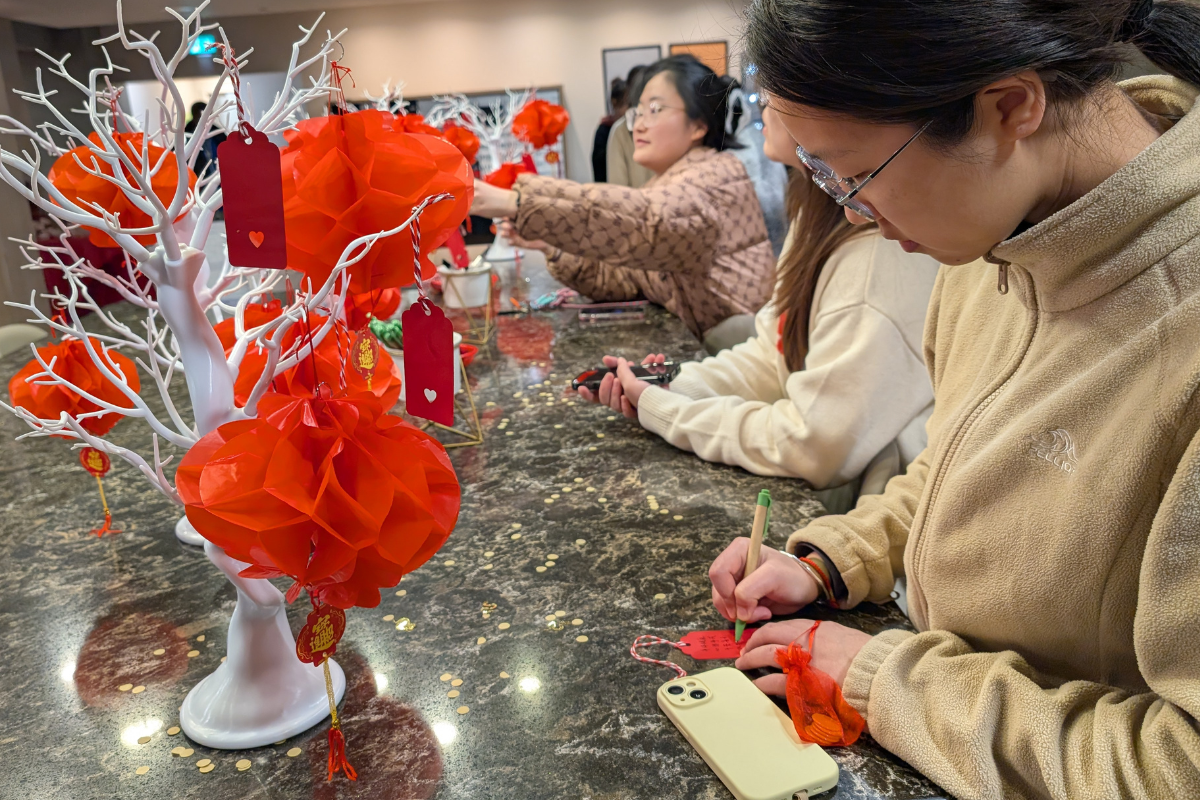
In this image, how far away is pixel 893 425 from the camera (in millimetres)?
1245

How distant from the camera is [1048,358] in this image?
0.69 metres

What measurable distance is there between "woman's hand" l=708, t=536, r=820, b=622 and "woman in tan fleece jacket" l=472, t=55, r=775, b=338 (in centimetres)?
125

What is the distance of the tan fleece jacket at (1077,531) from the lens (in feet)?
1.86

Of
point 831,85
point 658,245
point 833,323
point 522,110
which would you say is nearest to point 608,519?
point 833,323

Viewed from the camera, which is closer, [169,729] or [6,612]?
[169,729]

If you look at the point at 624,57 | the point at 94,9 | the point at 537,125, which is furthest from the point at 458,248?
the point at 624,57

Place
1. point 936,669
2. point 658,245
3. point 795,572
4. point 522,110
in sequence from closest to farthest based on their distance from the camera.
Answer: point 936,669
point 795,572
point 658,245
point 522,110

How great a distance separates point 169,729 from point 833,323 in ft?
3.29

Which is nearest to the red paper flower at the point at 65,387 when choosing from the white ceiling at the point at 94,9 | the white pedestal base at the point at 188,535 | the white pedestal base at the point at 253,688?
the white pedestal base at the point at 188,535

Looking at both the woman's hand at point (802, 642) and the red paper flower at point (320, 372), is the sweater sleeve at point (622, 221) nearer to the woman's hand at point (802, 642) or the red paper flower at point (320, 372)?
the red paper flower at point (320, 372)

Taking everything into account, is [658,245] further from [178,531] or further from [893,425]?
[178,531]

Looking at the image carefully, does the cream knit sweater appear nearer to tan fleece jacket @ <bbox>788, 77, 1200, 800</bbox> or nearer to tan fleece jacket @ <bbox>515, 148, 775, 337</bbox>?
tan fleece jacket @ <bbox>788, 77, 1200, 800</bbox>

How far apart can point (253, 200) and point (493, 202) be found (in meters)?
1.35

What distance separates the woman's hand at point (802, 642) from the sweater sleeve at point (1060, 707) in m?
0.04
